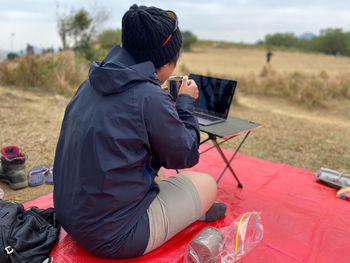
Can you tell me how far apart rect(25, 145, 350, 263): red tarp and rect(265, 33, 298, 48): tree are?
176 feet

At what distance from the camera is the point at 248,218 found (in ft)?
6.11

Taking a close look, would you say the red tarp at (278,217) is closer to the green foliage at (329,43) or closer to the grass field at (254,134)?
the grass field at (254,134)

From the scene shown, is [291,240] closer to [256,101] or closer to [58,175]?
[58,175]

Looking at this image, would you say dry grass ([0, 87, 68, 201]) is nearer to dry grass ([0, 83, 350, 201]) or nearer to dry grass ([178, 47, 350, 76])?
dry grass ([0, 83, 350, 201])

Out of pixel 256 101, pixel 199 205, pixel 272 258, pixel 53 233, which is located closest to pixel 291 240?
pixel 272 258

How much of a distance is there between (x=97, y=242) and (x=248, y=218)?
3.20ft

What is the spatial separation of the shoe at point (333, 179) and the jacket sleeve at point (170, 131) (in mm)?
1967

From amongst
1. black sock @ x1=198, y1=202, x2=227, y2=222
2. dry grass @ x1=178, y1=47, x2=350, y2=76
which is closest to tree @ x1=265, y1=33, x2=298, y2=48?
dry grass @ x1=178, y1=47, x2=350, y2=76

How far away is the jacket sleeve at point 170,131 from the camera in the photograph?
128 cm

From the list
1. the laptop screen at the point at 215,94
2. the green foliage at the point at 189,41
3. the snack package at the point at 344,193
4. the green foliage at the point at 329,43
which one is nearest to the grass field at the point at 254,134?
the laptop screen at the point at 215,94

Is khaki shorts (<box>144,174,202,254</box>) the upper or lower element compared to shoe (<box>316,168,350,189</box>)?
upper

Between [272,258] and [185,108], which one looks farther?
[272,258]

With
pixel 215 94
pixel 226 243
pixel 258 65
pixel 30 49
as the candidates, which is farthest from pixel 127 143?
pixel 258 65

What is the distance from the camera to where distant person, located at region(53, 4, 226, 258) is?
1252 millimetres
